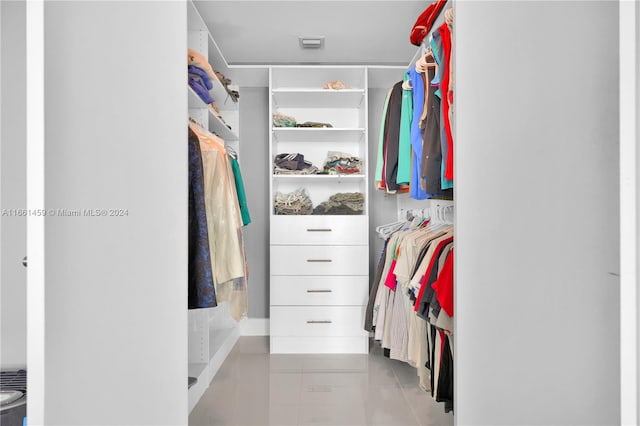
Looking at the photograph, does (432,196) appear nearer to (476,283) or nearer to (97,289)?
(476,283)

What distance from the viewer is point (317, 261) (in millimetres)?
3156

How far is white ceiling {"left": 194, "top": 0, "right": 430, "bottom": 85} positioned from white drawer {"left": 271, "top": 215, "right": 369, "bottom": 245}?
3.70 ft

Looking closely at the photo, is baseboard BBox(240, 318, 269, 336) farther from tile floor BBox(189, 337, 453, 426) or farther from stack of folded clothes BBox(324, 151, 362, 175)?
stack of folded clothes BBox(324, 151, 362, 175)

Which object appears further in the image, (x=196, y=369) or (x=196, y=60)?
(x=196, y=369)

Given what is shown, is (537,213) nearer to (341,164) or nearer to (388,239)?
(388,239)

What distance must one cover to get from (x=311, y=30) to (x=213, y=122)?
32.5 inches

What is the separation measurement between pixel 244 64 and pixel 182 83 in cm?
174

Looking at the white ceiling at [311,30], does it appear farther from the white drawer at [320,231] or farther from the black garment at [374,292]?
the black garment at [374,292]

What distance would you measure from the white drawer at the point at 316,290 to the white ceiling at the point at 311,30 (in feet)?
5.04

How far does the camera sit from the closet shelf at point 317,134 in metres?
3.25

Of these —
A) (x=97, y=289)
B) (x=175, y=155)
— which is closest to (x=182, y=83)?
(x=175, y=155)

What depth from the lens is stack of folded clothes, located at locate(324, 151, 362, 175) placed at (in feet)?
10.9

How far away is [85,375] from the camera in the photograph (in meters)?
1.02

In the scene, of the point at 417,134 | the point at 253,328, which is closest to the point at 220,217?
the point at 417,134
